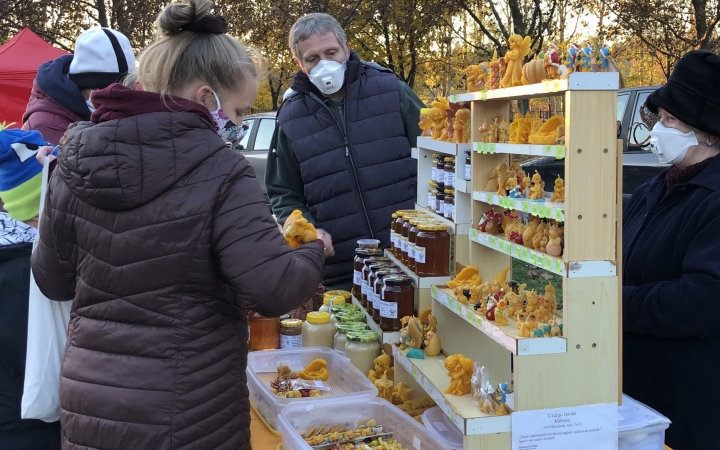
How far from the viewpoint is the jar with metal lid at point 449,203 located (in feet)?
8.37

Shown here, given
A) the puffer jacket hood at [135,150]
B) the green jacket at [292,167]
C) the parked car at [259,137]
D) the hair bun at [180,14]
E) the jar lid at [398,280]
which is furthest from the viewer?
the parked car at [259,137]

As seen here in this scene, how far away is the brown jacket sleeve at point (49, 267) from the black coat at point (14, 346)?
0.22 metres

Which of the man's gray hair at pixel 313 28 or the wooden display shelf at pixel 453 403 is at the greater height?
the man's gray hair at pixel 313 28

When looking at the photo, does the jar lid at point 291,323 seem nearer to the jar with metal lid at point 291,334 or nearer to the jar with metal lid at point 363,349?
the jar with metal lid at point 291,334

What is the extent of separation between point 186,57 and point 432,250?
112cm

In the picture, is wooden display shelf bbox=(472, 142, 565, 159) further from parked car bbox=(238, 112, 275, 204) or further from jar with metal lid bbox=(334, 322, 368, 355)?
parked car bbox=(238, 112, 275, 204)

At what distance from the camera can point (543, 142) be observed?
6.53 ft

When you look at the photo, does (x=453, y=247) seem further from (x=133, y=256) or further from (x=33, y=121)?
(x=33, y=121)

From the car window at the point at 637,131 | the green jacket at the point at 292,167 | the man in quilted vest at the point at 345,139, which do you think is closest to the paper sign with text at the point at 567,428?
the man in quilted vest at the point at 345,139

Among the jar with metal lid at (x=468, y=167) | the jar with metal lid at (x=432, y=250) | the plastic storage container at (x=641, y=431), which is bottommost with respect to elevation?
the plastic storage container at (x=641, y=431)

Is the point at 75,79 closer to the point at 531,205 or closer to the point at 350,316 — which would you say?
the point at 350,316

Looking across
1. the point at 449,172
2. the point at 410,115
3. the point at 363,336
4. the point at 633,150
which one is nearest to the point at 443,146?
the point at 449,172

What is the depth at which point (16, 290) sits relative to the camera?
206cm

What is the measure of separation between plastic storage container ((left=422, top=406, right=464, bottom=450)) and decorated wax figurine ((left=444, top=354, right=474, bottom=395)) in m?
0.16
